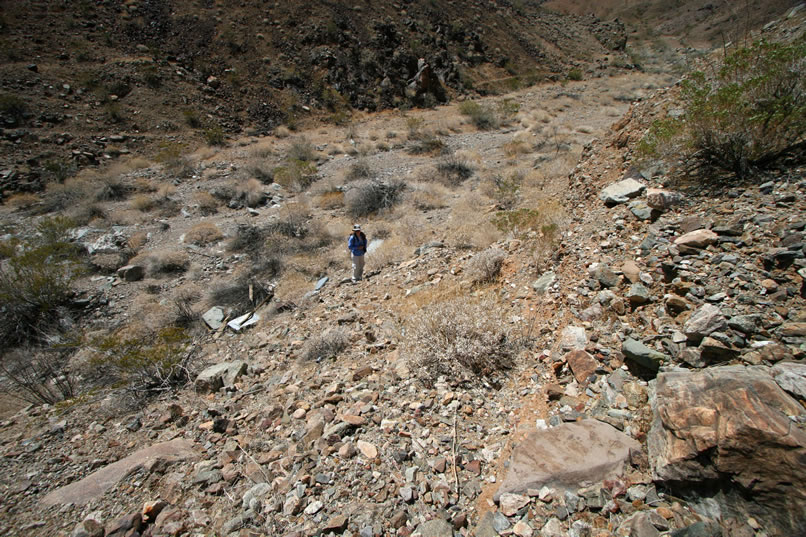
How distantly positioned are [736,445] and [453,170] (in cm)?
1104

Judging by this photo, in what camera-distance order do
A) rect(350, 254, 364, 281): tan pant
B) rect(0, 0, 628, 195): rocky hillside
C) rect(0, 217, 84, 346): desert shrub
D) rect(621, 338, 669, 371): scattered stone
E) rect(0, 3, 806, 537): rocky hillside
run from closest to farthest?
rect(0, 3, 806, 537): rocky hillside < rect(621, 338, 669, 371): scattered stone < rect(0, 217, 84, 346): desert shrub < rect(350, 254, 364, 281): tan pant < rect(0, 0, 628, 195): rocky hillside

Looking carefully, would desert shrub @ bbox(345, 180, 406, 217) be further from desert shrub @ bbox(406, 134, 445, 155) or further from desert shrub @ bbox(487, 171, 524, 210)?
desert shrub @ bbox(406, 134, 445, 155)

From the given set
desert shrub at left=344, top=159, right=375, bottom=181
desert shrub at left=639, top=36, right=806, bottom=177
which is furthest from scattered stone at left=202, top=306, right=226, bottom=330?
desert shrub at left=639, top=36, right=806, bottom=177

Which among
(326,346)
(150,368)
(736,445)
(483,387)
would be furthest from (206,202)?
(736,445)

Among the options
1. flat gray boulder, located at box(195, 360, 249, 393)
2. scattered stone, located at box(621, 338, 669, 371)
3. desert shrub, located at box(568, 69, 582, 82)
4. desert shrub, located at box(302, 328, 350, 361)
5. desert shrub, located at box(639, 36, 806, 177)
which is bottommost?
flat gray boulder, located at box(195, 360, 249, 393)

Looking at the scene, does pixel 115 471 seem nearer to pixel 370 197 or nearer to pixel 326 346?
pixel 326 346

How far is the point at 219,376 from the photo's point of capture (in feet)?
14.1

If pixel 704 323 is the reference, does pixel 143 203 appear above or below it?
above

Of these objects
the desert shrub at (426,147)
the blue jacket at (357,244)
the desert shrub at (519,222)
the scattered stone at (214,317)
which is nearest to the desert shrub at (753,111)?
the desert shrub at (519,222)

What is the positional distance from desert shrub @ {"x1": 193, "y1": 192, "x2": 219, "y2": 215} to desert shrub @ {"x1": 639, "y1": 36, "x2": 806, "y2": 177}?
1203cm

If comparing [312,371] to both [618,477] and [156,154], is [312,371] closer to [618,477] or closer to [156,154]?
[618,477]

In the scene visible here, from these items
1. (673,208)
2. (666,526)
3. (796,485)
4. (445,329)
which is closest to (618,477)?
(666,526)

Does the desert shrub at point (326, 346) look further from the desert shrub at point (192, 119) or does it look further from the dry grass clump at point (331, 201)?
the desert shrub at point (192, 119)

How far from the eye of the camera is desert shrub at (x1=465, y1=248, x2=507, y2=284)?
16.5 ft
